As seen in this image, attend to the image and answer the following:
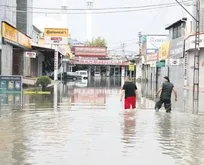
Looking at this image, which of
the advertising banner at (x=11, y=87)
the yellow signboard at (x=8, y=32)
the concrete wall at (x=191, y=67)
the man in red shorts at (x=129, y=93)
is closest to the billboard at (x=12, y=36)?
the yellow signboard at (x=8, y=32)

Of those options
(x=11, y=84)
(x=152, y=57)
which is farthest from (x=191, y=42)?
(x=152, y=57)

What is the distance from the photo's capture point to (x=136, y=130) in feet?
48.6

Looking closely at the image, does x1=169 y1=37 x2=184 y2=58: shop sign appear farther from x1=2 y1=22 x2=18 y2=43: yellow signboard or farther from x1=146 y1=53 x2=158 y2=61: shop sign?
x1=2 y1=22 x2=18 y2=43: yellow signboard

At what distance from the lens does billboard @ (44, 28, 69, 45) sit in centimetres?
6681

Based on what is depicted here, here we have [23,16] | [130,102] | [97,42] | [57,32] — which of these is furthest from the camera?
[97,42]

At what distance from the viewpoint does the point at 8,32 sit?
4141cm

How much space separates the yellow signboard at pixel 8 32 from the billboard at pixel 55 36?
71.0ft

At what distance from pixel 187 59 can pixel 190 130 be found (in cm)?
4505

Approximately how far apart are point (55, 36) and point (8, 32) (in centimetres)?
2701

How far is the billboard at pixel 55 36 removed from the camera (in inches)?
2630

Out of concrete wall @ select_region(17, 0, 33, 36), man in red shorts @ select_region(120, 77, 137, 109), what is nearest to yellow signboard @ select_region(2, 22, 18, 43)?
concrete wall @ select_region(17, 0, 33, 36)

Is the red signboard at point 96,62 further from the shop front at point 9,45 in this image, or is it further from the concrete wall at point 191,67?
the shop front at point 9,45

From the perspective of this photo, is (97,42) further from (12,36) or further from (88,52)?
(12,36)

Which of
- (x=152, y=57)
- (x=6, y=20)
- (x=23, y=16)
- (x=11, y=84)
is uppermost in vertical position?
(x=23, y=16)
